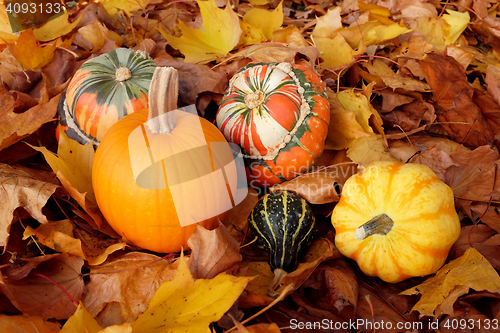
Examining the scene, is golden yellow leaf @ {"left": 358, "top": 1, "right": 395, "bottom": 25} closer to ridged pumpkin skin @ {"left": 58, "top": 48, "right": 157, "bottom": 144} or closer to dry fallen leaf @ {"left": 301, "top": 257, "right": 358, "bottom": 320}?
ridged pumpkin skin @ {"left": 58, "top": 48, "right": 157, "bottom": 144}

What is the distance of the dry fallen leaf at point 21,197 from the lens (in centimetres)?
A: 146

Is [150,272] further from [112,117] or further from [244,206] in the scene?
[112,117]

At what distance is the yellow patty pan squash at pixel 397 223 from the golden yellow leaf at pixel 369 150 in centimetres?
21

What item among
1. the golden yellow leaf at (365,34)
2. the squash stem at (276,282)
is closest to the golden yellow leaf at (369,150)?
the squash stem at (276,282)

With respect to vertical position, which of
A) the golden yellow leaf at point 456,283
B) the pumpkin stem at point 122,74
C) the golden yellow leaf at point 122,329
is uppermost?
the pumpkin stem at point 122,74

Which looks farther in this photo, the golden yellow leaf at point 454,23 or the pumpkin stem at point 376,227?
the golden yellow leaf at point 454,23

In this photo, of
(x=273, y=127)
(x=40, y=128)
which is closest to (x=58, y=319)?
(x=40, y=128)

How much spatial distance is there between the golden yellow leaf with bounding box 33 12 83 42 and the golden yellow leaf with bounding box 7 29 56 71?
0.23 m

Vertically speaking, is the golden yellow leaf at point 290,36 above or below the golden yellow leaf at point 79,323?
above

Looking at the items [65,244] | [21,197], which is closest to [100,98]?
[21,197]

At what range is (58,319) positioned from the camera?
53.5 inches

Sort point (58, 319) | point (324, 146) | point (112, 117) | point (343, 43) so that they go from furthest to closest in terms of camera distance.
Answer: point (343, 43) < point (324, 146) < point (112, 117) < point (58, 319)

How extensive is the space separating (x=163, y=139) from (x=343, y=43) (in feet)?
4.66

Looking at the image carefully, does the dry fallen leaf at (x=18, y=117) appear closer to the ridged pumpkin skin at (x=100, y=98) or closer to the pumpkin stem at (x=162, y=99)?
the ridged pumpkin skin at (x=100, y=98)
